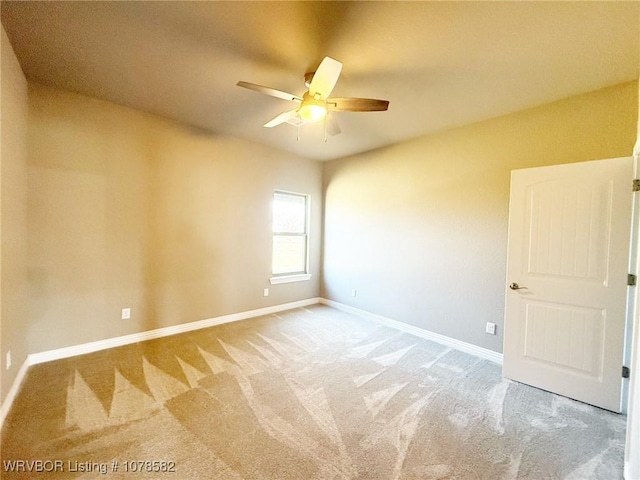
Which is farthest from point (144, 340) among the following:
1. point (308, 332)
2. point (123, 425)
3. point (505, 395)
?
point (505, 395)

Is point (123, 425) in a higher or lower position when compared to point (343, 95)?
lower

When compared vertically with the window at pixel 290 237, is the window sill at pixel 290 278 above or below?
below

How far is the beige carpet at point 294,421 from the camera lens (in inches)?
60.9

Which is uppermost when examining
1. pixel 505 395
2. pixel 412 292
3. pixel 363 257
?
pixel 363 257

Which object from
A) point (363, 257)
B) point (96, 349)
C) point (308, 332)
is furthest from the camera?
point (363, 257)

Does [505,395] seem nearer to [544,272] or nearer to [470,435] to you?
[470,435]

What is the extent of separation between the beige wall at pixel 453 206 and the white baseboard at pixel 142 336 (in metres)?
1.52

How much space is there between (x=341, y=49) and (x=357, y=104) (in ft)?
1.29

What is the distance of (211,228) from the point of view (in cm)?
378

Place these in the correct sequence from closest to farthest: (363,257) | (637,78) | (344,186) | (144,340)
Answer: (637,78) → (144,340) → (363,257) → (344,186)

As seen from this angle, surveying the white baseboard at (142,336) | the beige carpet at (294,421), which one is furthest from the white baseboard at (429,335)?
the white baseboard at (142,336)

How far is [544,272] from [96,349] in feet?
15.3

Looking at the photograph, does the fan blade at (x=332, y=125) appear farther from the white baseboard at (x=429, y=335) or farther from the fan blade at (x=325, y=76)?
the white baseboard at (x=429, y=335)

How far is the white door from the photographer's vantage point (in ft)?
Answer: 6.98
